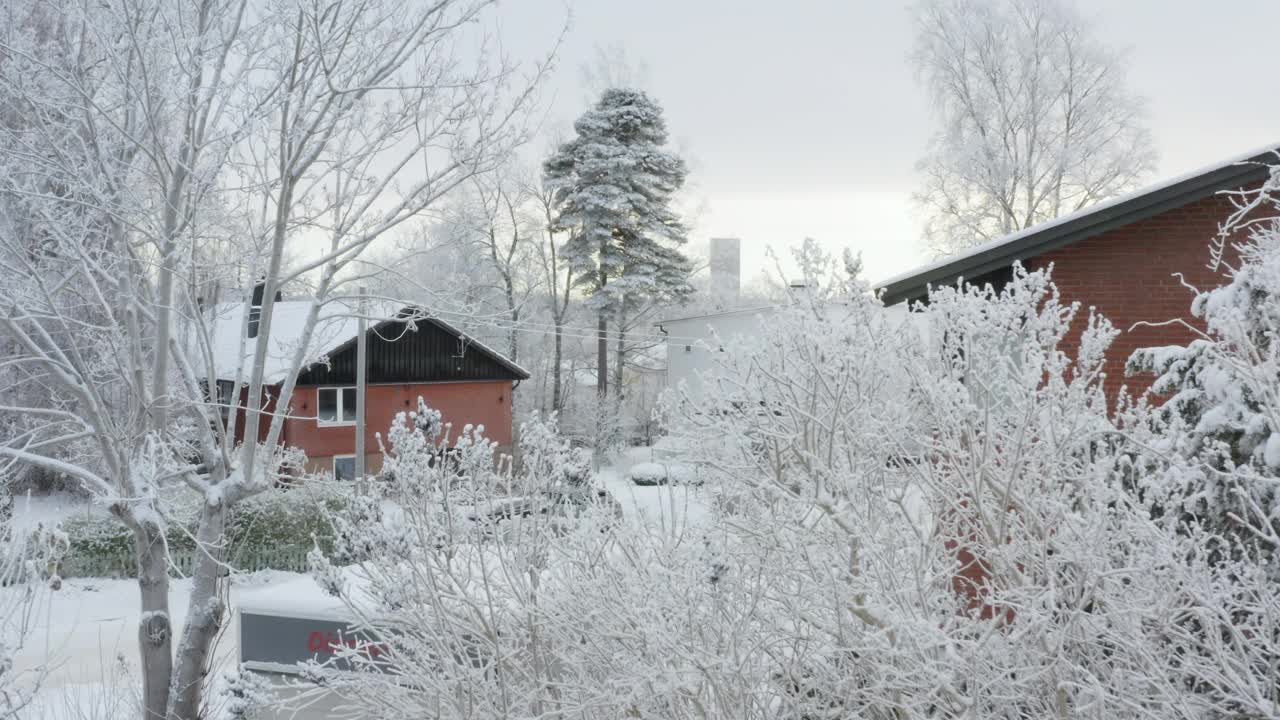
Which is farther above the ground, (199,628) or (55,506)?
(199,628)

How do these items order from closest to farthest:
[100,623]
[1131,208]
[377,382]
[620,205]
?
1. [1131,208]
2. [100,623]
3. [377,382]
4. [620,205]

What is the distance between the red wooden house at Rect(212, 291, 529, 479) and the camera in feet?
80.3

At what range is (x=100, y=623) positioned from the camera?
1488 centimetres

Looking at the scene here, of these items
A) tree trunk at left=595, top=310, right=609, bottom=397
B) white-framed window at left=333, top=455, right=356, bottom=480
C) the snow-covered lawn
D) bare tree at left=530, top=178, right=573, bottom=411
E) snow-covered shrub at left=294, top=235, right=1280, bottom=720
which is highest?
bare tree at left=530, top=178, right=573, bottom=411

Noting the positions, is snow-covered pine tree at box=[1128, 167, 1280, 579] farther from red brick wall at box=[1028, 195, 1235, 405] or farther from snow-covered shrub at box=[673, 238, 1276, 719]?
red brick wall at box=[1028, 195, 1235, 405]

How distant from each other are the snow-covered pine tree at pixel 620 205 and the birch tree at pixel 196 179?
64.8ft

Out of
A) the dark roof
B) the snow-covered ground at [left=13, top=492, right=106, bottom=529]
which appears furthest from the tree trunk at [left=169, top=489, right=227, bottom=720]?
the dark roof

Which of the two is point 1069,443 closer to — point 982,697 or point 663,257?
point 982,697

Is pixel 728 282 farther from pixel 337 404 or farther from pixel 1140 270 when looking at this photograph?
pixel 1140 270

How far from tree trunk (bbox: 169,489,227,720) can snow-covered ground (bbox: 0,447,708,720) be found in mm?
438

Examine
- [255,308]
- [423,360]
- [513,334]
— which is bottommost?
[423,360]

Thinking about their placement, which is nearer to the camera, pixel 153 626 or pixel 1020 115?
pixel 153 626

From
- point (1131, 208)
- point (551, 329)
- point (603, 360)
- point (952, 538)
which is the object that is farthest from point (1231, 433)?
point (603, 360)

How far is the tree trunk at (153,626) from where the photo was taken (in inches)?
350
